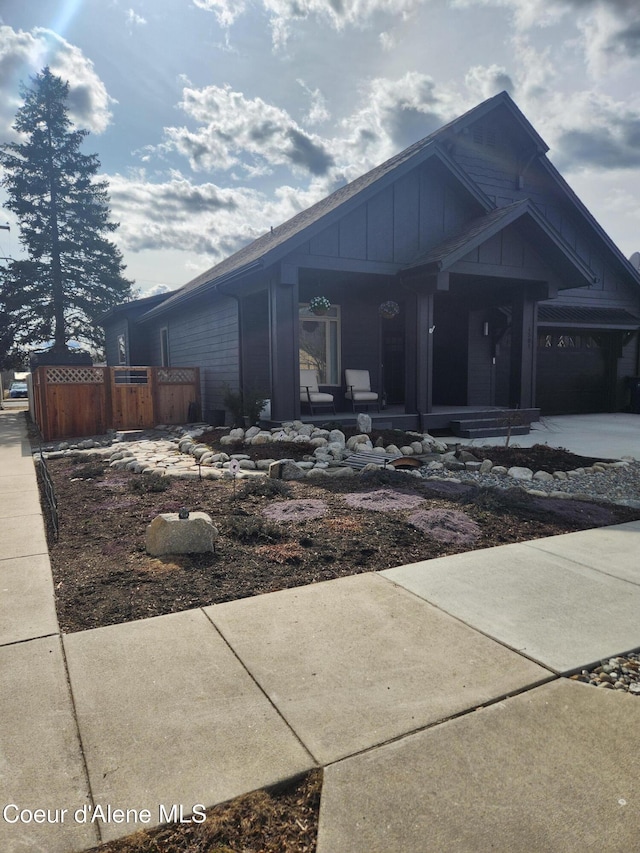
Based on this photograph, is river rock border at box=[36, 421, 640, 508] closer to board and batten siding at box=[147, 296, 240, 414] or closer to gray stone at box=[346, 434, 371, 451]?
gray stone at box=[346, 434, 371, 451]

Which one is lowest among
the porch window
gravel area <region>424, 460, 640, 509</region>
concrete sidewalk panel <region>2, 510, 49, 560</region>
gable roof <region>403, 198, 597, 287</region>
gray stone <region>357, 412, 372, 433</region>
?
gravel area <region>424, 460, 640, 509</region>

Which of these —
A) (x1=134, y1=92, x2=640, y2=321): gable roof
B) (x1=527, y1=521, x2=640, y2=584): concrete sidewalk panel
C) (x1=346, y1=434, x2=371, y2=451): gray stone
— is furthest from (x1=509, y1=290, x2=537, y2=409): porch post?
(x1=527, y1=521, x2=640, y2=584): concrete sidewalk panel

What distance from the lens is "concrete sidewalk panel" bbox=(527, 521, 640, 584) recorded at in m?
3.38

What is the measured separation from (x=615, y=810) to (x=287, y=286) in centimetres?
798

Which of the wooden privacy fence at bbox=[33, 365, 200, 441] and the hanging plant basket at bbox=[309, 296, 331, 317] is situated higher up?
the hanging plant basket at bbox=[309, 296, 331, 317]

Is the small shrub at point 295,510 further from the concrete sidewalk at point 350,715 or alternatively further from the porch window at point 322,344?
the porch window at point 322,344

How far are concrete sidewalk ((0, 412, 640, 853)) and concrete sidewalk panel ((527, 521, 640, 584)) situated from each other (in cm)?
27

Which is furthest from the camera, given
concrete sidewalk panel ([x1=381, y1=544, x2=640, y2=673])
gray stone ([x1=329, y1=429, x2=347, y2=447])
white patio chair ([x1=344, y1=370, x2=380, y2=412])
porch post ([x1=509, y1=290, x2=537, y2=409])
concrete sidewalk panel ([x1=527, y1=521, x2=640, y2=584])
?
porch post ([x1=509, y1=290, x2=537, y2=409])

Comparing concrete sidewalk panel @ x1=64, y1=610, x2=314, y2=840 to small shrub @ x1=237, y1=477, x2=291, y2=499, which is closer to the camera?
concrete sidewalk panel @ x1=64, y1=610, x2=314, y2=840

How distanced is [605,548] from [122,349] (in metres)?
17.4

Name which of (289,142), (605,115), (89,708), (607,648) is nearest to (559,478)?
(607,648)

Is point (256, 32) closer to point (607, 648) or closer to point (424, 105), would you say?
point (424, 105)

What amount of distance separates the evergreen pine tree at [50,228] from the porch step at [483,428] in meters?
18.0

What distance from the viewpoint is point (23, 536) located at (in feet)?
13.5
